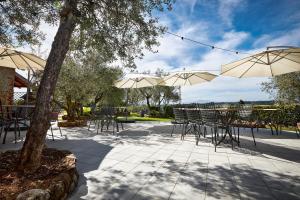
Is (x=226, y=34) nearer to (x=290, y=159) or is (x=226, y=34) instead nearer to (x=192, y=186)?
(x=290, y=159)

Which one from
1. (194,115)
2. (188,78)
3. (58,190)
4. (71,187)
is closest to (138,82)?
(188,78)

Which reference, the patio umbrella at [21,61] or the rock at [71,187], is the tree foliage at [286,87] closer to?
the patio umbrella at [21,61]

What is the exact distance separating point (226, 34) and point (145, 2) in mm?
7590

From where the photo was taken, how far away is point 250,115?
610 centimetres

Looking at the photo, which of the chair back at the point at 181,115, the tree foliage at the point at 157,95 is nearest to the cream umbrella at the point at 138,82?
the chair back at the point at 181,115

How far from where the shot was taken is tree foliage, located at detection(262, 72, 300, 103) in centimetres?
1361

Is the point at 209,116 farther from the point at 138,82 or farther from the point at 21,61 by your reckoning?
the point at 138,82

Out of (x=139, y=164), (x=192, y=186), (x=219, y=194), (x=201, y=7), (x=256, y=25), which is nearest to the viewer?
(x=219, y=194)

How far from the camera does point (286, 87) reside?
1402 centimetres

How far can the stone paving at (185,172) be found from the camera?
304 centimetres

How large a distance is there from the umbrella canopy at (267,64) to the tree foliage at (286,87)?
761cm

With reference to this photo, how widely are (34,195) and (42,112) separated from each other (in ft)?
4.34

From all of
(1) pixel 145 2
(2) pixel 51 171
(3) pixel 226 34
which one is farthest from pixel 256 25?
(2) pixel 51 171

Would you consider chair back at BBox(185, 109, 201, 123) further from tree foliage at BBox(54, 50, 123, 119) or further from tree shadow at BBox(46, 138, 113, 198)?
tree foliage at BBox(54, 50, 123, 119)
